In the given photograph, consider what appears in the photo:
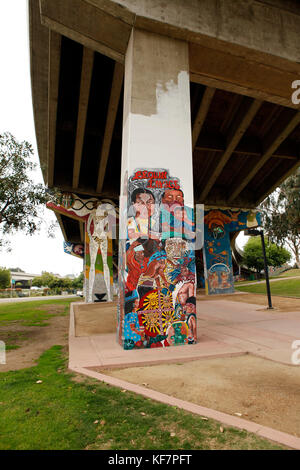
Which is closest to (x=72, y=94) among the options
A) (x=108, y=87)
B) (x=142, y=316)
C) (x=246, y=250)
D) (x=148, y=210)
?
(x=108, y=87)

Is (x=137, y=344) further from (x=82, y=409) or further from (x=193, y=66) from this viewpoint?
(x=193, y=66)

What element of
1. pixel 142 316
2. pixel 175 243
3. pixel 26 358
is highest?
pixel 175 243

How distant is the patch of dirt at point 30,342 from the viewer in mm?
5570

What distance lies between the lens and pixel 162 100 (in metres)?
7.38

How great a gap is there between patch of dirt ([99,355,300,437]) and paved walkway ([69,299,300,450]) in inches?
7.1

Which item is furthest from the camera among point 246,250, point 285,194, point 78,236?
point 246,250

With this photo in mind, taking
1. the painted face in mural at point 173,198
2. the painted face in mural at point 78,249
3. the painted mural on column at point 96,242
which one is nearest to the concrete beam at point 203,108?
the painted face in mural at point 173,198

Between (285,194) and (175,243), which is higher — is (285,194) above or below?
above

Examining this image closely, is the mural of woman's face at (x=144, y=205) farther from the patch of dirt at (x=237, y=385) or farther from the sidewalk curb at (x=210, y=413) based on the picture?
the sidewalk curb at (x=210, y=413)

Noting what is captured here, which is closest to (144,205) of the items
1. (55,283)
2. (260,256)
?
(260,256)

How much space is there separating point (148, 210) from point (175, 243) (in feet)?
3.40

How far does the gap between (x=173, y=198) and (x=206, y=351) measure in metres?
3.58

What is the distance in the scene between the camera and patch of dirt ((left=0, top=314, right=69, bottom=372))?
18.3 feet

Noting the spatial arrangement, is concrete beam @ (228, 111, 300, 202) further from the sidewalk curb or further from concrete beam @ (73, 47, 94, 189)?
the sidewalk curb
